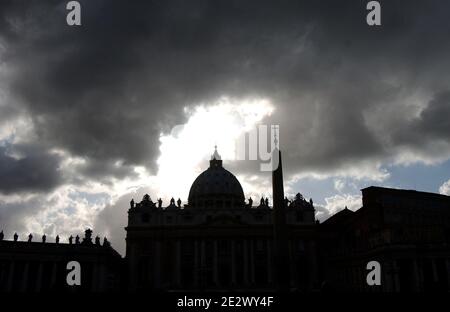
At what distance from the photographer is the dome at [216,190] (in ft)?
359

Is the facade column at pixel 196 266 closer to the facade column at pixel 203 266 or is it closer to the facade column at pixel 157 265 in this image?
the facade column at pixel 203 266

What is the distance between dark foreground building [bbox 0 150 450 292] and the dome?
2.21 ft

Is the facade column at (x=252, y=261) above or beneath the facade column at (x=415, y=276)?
above

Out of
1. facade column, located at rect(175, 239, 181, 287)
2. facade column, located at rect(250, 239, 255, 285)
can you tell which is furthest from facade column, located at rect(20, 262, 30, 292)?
facade column, located at rect(250, 239, 255, 285)

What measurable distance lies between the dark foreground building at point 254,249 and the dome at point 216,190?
2.21 feet

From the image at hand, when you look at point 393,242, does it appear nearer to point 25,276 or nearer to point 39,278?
point 39,278

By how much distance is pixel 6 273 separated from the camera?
64500mm

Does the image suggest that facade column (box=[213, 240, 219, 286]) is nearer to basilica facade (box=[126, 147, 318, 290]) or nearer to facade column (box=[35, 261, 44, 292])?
basilica facade (box=[126, 147, 318, 290])

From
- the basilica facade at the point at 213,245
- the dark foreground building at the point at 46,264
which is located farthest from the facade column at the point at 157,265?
the dark foreground building at the point at 46,264

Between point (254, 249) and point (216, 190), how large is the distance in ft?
73.7

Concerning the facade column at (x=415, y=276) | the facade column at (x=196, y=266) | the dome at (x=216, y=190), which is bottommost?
the facade column at (x=415, y=276)

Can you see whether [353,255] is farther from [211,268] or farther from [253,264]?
[211,268]
